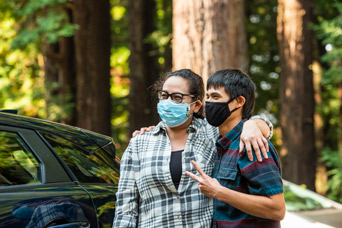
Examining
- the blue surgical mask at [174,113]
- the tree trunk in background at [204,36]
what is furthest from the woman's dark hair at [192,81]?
the tree trunk in background at [204,36]

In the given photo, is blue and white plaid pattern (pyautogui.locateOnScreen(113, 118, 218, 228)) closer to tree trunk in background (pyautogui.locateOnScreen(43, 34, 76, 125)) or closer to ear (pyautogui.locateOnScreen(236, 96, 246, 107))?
ear (pyautogui.locateOnScreen(236, 96, 246, 107))

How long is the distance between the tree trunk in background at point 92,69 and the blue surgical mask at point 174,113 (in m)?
9.72

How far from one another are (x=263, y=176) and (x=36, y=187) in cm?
144

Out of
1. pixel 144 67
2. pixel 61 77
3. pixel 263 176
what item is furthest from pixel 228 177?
pixel 61 77

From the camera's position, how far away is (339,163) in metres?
12.0

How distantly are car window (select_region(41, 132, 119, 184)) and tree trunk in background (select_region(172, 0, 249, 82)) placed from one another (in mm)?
2314

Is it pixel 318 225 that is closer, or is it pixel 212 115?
pixel 212 115

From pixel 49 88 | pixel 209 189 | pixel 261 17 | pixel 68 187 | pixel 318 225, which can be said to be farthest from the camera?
pixel 261 17

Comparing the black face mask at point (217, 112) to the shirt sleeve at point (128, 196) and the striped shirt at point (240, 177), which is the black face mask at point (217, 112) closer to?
the striped shirt at point (240, 177)

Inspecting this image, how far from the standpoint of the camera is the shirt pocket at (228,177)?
2.33 meters

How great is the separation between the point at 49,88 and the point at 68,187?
10.8 m

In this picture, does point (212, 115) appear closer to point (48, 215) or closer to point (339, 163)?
point (48, 215)

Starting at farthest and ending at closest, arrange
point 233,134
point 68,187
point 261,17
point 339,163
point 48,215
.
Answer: point 261,17
point 339,163
point 68,187
point 48,215
point 233,134

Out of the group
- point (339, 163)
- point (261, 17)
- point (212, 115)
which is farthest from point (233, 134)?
point (261, 17)
